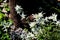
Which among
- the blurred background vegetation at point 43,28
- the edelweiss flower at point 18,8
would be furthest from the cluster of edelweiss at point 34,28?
the edelweiss flower at point 18,8

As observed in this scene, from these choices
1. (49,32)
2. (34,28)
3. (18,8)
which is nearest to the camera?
(49,32)

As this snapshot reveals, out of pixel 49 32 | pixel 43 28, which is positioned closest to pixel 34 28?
pixel 43 28

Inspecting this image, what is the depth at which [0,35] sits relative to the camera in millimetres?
4918

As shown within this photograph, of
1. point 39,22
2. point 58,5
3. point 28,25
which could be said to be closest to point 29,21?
point 28,25

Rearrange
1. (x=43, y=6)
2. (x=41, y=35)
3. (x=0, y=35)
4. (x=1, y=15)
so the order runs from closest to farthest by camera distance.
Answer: (x=41, y=35), (x=0, y=35), (x=1, y=15), (x=43, y=6)

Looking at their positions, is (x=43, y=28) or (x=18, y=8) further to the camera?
(x=18, y=8)

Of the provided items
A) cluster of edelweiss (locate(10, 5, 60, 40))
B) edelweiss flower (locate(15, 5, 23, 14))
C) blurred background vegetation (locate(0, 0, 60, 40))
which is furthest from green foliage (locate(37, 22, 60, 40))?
edelweiss flower (locate(15, 5, 23, 14))

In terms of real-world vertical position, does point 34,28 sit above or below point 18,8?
below

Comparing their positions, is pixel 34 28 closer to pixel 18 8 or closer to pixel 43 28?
pixel 43 28

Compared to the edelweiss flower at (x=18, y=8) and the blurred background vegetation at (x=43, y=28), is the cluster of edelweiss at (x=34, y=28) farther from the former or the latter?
the edelweiss flower at (x=18, y=8)

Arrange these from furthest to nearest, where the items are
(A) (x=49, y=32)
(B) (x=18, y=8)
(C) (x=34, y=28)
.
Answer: (B) (x=18, y=8) → (C) (x=34, y=28) → (A) (x=49, y=32)

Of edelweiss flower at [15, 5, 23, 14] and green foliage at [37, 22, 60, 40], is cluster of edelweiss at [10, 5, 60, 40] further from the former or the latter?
edelweiss flower at [15, 5, 23, 14]

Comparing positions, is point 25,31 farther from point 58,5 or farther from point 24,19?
point 58,5

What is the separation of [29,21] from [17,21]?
30cm
